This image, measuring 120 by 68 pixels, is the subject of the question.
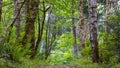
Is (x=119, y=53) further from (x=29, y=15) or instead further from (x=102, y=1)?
(x=102, y=1)

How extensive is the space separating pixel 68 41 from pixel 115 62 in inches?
758

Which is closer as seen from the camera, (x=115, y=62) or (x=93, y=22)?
(x=115, y=62)

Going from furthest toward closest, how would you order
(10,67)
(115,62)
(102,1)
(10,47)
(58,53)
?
(58,53) < (102,1) < (115,62) < (10,47) < (10,67)

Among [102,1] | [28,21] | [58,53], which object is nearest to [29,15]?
[28,21]

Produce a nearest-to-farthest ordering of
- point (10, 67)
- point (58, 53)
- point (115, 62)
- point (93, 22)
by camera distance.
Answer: point (10, 67)
point (115, 62)
point (93, 22)
point (58, 53)

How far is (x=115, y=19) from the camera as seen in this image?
1105 centimetres

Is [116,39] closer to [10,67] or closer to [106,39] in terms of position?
[106,39]

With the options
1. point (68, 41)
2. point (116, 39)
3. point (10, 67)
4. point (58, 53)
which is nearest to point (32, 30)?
point (116, 39)

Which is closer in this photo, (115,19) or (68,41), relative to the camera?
(115,19)

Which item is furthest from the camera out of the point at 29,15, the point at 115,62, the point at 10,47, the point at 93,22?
the point at 29,15

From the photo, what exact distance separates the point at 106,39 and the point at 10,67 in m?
5.21

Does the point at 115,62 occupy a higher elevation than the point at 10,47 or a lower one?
lower

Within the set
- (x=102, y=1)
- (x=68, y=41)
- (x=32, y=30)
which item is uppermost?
(x=102, y=1)

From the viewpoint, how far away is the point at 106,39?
1159cm
